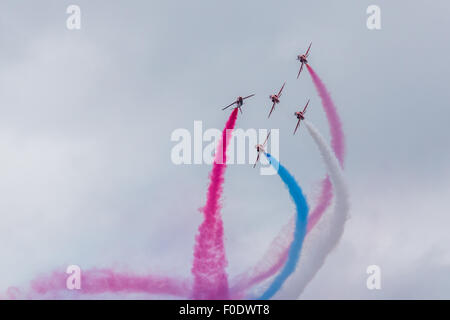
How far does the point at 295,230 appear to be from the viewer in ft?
411

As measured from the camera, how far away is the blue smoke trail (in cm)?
12331

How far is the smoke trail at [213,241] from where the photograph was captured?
12444cm

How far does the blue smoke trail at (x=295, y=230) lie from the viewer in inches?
4855

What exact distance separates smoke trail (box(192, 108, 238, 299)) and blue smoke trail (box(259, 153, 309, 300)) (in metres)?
6.10

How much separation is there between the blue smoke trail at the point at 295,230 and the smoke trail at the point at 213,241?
610 centimetres

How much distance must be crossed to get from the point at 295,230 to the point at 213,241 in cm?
1067

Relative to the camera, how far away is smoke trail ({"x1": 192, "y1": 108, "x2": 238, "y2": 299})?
12444cm

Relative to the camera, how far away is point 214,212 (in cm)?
12725
